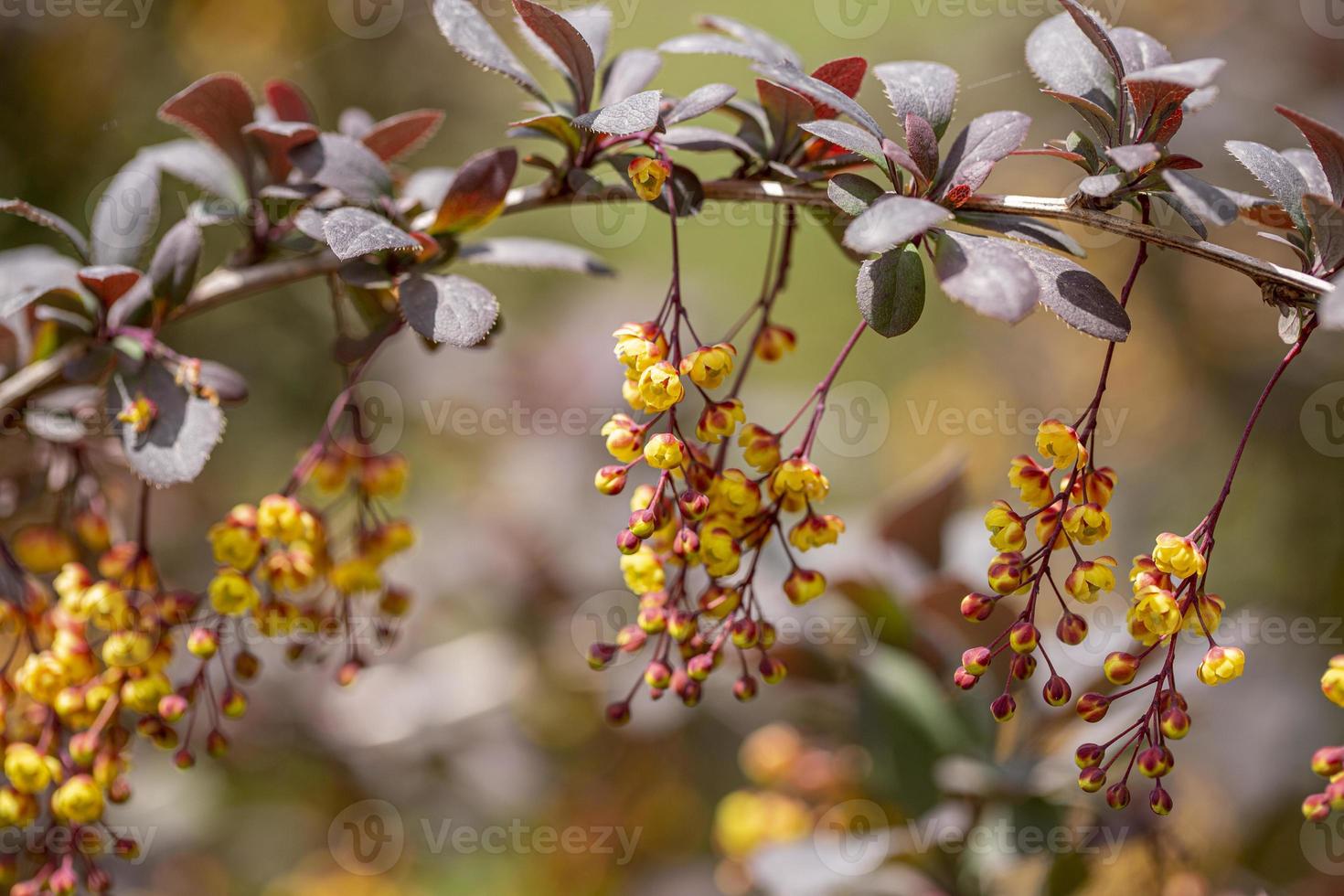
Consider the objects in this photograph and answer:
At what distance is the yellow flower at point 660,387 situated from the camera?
627mm

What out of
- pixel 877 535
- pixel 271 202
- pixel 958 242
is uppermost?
pixel 958 242

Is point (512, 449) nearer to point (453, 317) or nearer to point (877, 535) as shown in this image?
point (877, 535)

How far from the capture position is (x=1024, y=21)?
2.50 m

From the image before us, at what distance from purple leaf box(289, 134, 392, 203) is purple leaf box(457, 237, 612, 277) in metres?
0.08

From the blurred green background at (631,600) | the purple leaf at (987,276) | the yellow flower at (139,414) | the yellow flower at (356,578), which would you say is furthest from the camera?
the blurred green background at (631,600)

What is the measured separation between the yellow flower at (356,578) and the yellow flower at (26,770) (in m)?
0.24

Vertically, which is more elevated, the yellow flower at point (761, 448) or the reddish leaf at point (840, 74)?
the reddish leaf at point (840, 74)

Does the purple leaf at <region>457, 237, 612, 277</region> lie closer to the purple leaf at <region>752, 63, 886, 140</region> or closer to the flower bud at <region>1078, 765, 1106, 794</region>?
the purple leaf at <region>752, 63, 886, 140</region>

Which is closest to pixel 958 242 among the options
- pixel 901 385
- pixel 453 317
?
pixel 453 317

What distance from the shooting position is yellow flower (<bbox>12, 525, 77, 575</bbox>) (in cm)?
87

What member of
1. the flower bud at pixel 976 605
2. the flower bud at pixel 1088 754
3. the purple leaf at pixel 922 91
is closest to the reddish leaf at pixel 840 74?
the purple leaf at pixel 922 91

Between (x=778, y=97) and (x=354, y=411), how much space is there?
43 centimetres

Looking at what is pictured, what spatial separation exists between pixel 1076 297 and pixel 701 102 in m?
0.25

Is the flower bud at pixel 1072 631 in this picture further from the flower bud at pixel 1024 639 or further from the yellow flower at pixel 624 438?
the yellow flower at pixel 624 438
